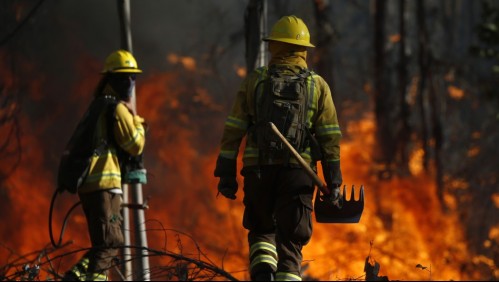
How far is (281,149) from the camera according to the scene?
18.5 ft

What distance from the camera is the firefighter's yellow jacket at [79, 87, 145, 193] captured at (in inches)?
258

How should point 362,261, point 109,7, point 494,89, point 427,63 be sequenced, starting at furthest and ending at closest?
point 109,7 < point 427,63 < point 494,89 < point 362,261

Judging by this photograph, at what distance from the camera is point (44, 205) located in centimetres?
1324

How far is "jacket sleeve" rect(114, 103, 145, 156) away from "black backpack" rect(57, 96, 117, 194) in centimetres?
8

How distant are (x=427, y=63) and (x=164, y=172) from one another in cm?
557

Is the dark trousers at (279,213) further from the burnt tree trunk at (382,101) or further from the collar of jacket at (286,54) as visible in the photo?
the burnt tree trunk at (382,101)

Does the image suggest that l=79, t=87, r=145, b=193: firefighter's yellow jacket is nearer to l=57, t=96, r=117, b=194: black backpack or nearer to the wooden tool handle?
l=57, t=96, r=117, b=194: black backpack

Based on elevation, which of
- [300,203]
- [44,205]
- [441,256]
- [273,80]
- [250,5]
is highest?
[250,5]

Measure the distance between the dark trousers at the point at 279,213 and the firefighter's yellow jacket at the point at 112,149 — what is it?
3.92ft

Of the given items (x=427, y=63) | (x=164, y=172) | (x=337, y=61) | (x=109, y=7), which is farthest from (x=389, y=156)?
(x=337, y=61)

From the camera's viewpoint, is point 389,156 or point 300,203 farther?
point 389,156

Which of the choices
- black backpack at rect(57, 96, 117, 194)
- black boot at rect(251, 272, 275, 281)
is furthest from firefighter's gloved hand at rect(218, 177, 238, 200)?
black backpack at rect(57, 96, 117, 194)

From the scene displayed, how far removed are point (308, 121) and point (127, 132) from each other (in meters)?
1.55

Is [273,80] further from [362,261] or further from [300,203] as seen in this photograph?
[362,261]
